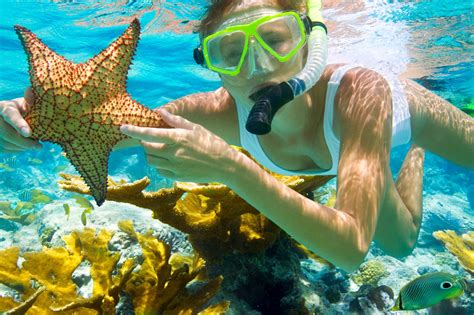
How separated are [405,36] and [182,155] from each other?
12.2 metres

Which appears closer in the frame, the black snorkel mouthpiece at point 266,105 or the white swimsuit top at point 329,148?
the black snorkel mouthpiece at point 266,105

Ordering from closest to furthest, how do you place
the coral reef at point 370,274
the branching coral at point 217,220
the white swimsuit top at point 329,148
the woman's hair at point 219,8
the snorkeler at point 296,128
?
1. the snorkeler at point 296,128
2. the woman's hair at point 219,8
3. the white swimsuit top at point 329,148
4. the branching coral at point 217,220
5. the coral reef at point 370,274

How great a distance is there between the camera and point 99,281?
10.7 ft

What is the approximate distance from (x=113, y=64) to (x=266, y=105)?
97 centimetres

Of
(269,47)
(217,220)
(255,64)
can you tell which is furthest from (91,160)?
(217,220)

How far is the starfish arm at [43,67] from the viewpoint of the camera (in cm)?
199

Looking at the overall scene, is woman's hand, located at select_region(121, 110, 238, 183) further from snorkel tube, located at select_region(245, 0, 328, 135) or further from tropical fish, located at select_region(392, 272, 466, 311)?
tropical fish, located at select_region(392, 272, 466, 311)

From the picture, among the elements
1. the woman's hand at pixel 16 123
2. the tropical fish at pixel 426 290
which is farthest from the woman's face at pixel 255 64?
the tropical fish at pixel 426 290

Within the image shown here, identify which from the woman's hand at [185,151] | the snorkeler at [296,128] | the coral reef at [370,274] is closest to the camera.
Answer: the woman's hand at [185,151]

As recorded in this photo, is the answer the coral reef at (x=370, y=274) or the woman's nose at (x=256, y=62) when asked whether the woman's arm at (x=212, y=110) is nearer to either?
the woman's nose at (x=256, y=62)

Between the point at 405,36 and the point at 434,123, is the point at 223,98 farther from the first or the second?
the point at 405,36

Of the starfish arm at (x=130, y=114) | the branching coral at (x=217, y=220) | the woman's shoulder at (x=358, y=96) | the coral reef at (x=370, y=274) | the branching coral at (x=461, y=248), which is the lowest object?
the coral reef at (x=370, y=274)

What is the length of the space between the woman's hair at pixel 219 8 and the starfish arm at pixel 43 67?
154 cm

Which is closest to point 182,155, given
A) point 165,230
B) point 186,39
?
point 165,230
